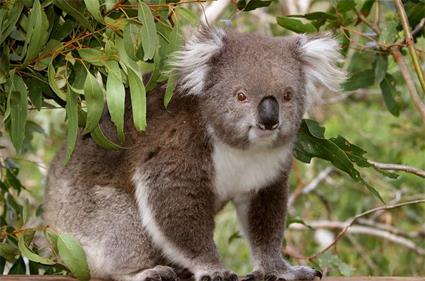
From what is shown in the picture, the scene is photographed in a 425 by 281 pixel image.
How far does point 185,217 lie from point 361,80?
1427 millimetres

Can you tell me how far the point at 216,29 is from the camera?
340 centimetres

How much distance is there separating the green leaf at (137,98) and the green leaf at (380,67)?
1527mm

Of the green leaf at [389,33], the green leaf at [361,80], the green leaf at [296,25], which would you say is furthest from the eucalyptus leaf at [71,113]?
the green leaf at [361,80]

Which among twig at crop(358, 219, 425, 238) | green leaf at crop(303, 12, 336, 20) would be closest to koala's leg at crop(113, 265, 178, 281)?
green leaf at crop(303, 12, 336, 20)

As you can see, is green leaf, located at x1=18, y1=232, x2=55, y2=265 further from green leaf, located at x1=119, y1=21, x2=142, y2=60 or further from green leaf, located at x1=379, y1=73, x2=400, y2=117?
green leaf, located at x1=379, y1=73, x2=400, y2=117

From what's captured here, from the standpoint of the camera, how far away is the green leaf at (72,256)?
9.57 feet

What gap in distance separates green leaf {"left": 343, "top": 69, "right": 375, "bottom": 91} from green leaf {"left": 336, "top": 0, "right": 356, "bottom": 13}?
0.56 metres

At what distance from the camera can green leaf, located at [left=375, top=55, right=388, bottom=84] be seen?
13.2ft

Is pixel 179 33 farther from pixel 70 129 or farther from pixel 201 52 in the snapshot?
pixel 70 129

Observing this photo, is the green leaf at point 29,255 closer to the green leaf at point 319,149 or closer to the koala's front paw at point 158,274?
the koala's front paw at point 158,274

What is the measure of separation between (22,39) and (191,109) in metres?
0.74

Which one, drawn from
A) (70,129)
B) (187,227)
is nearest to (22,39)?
(70,129)

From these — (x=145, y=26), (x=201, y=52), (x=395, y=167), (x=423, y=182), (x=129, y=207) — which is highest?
(x=145, y=26)

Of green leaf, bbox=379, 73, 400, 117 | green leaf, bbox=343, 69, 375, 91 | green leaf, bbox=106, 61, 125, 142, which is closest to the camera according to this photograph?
green leaf, bbox=106, 61, 125, 142
